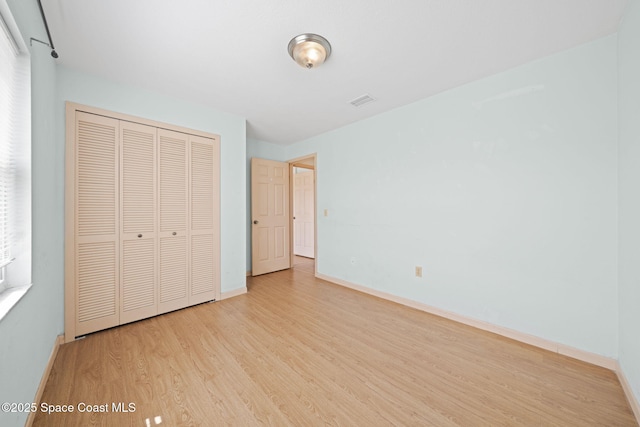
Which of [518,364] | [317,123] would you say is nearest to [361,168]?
[317,123]

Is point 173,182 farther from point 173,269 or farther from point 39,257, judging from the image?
point 39,257

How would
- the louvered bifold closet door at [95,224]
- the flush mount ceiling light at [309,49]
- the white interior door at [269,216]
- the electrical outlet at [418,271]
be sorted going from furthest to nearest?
1. the white interior door at [269,216]
2. the electrical outlet at [418,271]
3. the louvered bifold closet door at [95,224]
4. the flush mount ceiling light at [309,49]

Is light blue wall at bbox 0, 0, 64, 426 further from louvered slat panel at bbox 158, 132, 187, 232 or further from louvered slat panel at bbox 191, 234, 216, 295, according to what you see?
louvered slat panel at bbox 191, 234, 216, 295

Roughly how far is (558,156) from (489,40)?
111 centimetres

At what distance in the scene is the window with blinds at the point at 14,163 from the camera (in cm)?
124

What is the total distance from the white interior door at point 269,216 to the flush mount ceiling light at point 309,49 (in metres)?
2.58

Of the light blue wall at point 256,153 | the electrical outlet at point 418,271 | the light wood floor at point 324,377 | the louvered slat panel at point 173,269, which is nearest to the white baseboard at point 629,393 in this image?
the light wood floor at point 324,377

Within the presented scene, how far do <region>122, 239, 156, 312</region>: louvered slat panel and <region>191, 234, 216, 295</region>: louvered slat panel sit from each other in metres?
0.42

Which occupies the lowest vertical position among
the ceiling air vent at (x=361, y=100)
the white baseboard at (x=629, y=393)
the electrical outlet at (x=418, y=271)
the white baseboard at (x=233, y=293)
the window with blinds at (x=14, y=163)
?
the white baseboard at (x=629, y=393)

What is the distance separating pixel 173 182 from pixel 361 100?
2.43 m

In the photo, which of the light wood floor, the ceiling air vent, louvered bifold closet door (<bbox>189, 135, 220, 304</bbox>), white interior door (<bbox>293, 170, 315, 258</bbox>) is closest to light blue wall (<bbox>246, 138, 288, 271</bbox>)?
louvered bifold closet door (<bbox>189, 135, 220, 304</bbox>)

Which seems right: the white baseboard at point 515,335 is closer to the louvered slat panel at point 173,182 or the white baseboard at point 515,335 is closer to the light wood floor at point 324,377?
the light wood floor at point 324,377

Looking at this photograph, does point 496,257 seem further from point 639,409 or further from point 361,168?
point 361,168

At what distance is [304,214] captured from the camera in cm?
635
